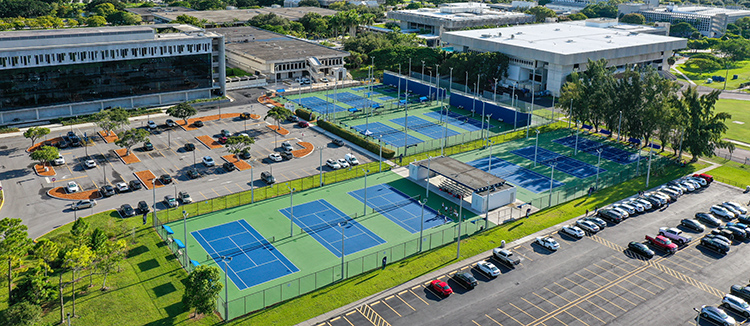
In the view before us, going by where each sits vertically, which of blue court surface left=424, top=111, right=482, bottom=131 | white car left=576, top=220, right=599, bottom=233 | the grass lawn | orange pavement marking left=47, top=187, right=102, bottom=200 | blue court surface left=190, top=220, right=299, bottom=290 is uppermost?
the grass lawn

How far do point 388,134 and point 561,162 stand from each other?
31.2 meters

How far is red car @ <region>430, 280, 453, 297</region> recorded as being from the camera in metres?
57.8

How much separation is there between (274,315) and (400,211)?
27528mm

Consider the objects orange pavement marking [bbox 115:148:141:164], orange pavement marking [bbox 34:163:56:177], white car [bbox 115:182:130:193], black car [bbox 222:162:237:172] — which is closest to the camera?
white car [bbox 115:182:130:193]

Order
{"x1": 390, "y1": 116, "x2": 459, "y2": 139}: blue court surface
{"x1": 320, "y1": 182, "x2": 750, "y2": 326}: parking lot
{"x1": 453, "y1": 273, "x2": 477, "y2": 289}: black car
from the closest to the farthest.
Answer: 1. {"x1": 320, "y1": 182, "x2": 750, "y2": 326}: parking lot
2. {"x1": 453, "y1": 273, "x2": 477, "y2": 289}: black car
3. {"x1": 390, "y1": 116, "x2": 459, "y2": 139}: blue court surface

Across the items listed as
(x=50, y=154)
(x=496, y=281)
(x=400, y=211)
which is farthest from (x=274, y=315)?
(x=50, y=154)

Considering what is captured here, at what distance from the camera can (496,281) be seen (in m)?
60.8

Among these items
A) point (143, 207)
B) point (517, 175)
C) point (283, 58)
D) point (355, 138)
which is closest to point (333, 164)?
point (355, 138)

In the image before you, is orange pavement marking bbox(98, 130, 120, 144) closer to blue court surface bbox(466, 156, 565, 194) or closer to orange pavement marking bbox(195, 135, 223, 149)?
orange pavement marking bbox(195, 135, 223, 149)

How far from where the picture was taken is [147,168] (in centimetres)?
8988

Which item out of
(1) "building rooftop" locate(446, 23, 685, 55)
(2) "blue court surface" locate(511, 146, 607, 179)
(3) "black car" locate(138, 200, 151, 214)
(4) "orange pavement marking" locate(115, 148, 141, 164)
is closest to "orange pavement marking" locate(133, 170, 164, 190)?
(4) "orange pavement marking" locate(115, 148, 141, 164)

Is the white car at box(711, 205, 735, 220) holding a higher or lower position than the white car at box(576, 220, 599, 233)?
higher

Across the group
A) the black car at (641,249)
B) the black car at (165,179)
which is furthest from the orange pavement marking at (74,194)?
the black car at (641,249)

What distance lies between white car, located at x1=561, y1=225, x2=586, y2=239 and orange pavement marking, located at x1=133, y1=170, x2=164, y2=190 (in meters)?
54.8
